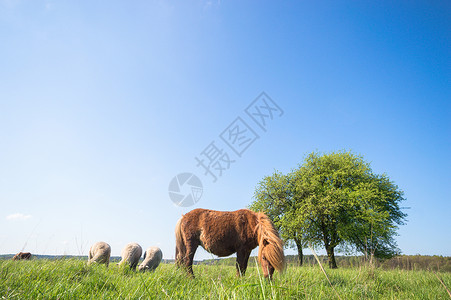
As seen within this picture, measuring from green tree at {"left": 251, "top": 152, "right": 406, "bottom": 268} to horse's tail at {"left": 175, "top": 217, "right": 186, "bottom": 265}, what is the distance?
1980 cm

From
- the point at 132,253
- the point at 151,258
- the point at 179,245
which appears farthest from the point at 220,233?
the point at 132,253

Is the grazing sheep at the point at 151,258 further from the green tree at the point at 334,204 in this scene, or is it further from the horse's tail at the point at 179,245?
the green tree at the point at 334,204

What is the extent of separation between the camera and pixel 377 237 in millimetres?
24141

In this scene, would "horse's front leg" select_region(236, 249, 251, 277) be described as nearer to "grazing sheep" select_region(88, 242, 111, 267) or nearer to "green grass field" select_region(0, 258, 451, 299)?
"green grass field" select_region(0, 258, 451, 299)

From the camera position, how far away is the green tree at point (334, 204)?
23516 millimetres

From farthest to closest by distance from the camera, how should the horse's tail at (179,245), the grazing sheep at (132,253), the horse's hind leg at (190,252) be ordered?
the grazing sheep at (132,253)
the horse's tail at (179,245)
the horse's hind leg at (190,252)

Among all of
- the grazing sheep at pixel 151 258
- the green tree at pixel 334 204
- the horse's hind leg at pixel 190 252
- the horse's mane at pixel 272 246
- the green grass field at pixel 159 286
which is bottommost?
the grazing sheep at pixel 151 258

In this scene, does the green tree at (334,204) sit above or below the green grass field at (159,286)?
above

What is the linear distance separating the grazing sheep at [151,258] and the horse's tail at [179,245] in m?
6.17

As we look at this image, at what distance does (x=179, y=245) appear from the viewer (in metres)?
6.69

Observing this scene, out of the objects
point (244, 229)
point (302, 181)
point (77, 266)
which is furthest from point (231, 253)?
point (302, 181)

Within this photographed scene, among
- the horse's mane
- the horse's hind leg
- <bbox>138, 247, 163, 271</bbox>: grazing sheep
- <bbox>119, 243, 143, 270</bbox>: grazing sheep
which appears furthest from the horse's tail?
<bbox>119, 243, 143, 270</bbox>: grazing sheep

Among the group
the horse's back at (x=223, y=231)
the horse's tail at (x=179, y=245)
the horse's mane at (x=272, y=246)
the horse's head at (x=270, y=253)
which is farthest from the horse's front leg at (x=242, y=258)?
the horse's tail at (x=179, y=245)

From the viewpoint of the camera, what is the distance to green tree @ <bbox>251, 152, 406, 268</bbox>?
23516 millimetres
